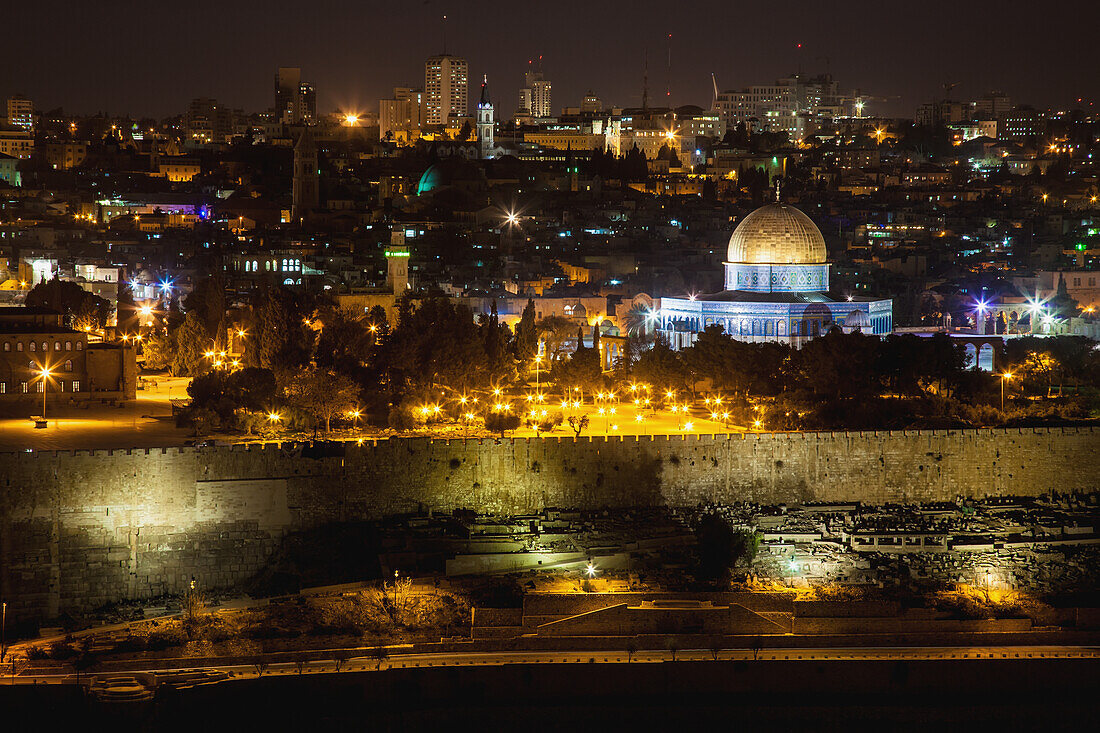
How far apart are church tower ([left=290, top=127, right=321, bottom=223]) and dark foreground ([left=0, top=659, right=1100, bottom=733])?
43671 mm

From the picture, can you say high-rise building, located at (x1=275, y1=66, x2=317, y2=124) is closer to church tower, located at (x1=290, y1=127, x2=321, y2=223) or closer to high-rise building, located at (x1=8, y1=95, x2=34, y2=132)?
high-rise building, located at (x1=8, y1=95, x2=34, y2=132)

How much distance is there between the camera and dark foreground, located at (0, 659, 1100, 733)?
24.9m

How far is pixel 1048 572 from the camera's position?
3058cm

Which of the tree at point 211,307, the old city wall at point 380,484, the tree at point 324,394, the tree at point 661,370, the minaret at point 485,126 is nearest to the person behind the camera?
the old city wall at point 380,484

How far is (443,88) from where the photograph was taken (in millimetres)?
124438

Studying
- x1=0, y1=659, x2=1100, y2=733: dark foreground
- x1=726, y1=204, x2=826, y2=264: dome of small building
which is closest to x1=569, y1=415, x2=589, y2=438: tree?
x1=0, y1=659, x2=1100, y2=733: dark foreground

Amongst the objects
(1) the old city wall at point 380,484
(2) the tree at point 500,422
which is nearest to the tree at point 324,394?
(2) the tree at point 500,422

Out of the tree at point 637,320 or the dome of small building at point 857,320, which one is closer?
the dome of small building at point 857,320

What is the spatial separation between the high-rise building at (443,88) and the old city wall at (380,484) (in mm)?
91705

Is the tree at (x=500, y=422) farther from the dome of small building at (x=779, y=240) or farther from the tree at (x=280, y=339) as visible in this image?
the dome of small building at (x=779, y=240)

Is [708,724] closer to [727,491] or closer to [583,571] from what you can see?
[583,571]

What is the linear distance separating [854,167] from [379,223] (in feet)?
108

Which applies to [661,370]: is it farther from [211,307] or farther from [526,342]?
[211,307]

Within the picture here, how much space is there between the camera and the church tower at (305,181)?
2713 inches
